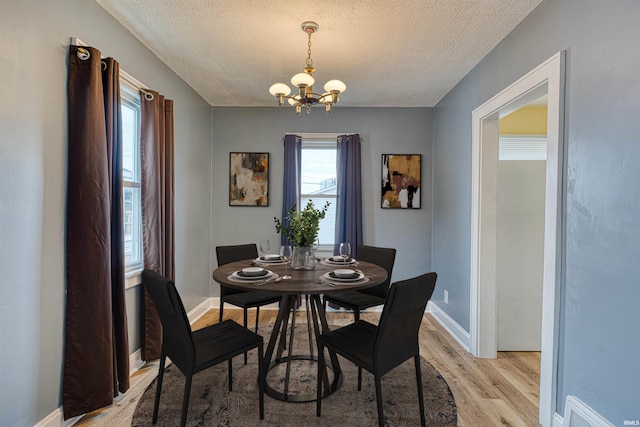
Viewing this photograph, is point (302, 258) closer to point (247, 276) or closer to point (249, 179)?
point (247, 276)

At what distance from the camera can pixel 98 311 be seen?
184 cm

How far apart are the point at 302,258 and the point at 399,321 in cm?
89

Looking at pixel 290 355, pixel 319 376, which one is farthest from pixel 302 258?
pixel 319 376

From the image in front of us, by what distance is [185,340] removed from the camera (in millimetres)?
1562

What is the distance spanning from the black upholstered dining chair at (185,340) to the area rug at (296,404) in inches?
5.9

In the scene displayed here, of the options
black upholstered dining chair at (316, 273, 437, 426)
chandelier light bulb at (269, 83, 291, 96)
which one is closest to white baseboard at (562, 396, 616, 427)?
black upholstered dining chair at (316, 273, 437, 426)

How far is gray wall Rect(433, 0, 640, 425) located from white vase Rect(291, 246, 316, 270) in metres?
1.54

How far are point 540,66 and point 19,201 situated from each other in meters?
2.99

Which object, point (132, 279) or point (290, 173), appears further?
point (290, 173)

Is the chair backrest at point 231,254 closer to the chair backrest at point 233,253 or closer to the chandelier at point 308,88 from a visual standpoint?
the chair backrest at point 233,253

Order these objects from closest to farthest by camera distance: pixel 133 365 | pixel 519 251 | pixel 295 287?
pixel 295 287 → pixel 133 365 → pixel 519 251

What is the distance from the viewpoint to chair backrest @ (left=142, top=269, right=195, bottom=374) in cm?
150

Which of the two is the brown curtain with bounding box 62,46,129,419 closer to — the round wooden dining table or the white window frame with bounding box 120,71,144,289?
the white window frame with bounding box 120,71,144,289

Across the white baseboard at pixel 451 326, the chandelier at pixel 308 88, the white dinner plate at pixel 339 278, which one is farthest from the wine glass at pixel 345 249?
the white baseboard at pixel 451 326
